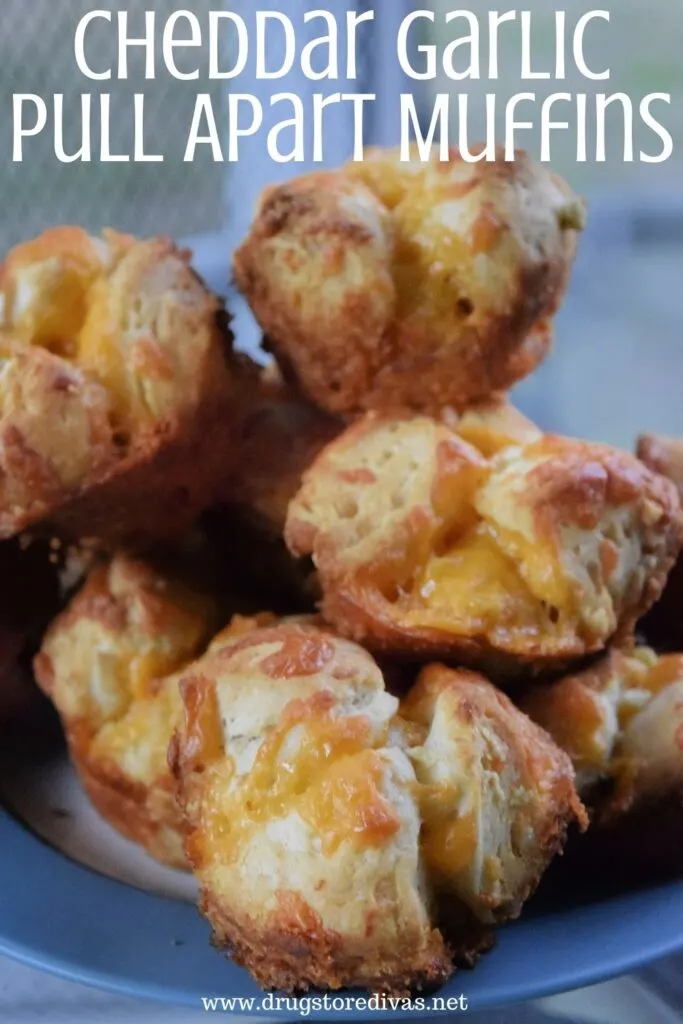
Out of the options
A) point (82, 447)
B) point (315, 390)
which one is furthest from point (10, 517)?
point (315, 390)

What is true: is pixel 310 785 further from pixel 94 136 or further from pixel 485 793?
pixel 94 136

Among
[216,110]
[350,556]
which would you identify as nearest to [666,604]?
[350,556]

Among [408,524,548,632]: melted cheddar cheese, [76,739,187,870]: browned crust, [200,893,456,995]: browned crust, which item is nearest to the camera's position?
[200,893,456,995]: browned crust

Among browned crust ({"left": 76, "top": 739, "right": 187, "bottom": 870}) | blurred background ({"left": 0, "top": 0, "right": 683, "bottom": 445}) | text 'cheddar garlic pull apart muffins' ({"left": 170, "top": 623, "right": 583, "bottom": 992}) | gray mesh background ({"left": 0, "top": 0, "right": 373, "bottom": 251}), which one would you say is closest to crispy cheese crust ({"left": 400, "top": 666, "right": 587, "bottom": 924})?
text 'cheddar garlic pull apart muffins' ({"left": 170, "top": 623, "right": 583, "bottom": 992})

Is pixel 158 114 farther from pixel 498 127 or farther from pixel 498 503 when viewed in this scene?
pixel 498 503

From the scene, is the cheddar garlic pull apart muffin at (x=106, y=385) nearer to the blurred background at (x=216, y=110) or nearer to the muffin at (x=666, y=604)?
the blurred background at (x=216, y=110)

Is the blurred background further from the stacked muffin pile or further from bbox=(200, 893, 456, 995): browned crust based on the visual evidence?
bbox=(200, 893, 456, 995): browned crust
